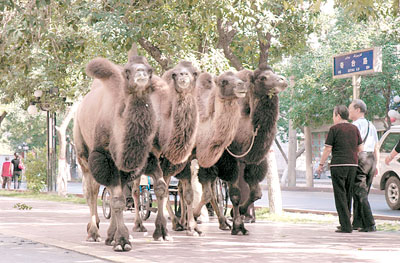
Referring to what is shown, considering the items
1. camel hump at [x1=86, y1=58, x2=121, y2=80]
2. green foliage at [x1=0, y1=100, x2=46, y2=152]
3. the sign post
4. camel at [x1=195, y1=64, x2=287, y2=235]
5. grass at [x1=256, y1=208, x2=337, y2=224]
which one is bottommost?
grass at [x1=256, y1=208, x2=337, y2=224]

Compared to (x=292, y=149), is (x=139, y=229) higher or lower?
lower

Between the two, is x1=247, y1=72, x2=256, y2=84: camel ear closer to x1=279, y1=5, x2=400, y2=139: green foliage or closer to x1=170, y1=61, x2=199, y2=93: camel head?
x1=170, y1=61, x2=199, y2=93: camel head

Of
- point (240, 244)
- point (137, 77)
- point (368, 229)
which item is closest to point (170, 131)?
point (137, 77)

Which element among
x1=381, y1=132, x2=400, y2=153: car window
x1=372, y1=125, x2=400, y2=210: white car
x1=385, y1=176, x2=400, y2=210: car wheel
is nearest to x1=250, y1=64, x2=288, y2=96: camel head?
x1=372, y1=125, x2=400, y2=210: white car

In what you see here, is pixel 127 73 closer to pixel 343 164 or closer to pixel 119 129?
pixel 119 129

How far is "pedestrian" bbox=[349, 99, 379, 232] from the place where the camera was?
42.0ft

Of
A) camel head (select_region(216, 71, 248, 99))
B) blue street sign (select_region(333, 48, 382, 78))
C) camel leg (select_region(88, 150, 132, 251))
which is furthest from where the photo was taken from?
blue street sign (select_region(333, 48, 382, 78))

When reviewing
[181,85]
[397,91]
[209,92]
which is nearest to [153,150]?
[181,85]

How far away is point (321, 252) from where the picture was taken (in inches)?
380

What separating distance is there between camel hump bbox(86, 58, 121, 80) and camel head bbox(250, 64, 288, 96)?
2.39 m

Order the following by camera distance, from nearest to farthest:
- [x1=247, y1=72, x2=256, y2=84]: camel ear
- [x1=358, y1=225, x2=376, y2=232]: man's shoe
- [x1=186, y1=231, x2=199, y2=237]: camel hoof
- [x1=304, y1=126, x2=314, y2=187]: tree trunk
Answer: [x1=186, y1=231, x2=199, y2=237]: camel hoof, [x1=247, y1=72, x2=256, y2=84]: camel ear, [x1=358, y1=225, x2=376, y2=232]: man's shoe, [x1=304, y1=126, x2=314, y2=187]: tree trunk

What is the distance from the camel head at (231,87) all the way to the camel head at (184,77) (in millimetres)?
465

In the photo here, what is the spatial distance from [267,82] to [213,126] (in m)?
1.10

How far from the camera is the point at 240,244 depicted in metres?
10.7
